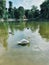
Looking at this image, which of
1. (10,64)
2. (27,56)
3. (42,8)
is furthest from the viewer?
(42,8)

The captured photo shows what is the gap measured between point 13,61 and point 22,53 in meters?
2.56

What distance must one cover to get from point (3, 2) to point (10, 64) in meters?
64.0

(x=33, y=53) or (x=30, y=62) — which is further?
(x=33, y=53)

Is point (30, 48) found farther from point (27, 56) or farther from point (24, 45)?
point (27, 56)

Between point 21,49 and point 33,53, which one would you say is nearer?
point 33,53

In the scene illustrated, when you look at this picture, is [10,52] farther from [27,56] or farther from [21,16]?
[21,16]

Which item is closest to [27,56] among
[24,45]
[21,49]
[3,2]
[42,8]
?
[21,49]

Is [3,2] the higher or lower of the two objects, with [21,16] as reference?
higher

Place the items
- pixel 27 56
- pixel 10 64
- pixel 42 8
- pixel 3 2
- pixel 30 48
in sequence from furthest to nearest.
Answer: pixel 42 8, pixel 3 2, pixel 30 48, pixel 27 56, pixel 10 64

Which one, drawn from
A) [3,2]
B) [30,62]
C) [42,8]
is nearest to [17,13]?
[42,8]

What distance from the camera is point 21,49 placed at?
64.1 ft

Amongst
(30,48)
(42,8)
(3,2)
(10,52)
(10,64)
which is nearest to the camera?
(10,64)

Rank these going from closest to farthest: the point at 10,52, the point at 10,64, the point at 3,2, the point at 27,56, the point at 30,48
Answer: the point at 10,64
the point at 27,56
the point at 10,52
the point at 30,48
the point at 3,2

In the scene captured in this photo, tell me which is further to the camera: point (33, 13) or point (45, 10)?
point (33, 13)
